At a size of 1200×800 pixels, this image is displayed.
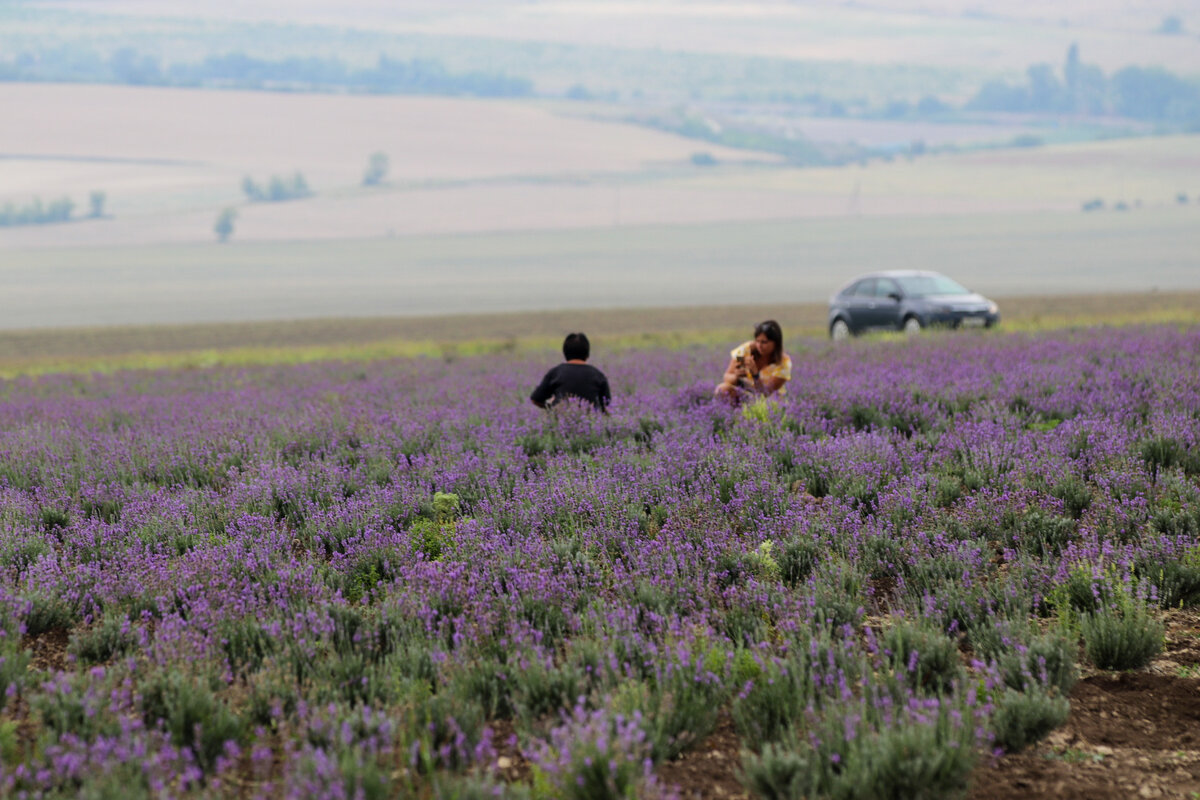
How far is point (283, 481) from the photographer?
6273 mm

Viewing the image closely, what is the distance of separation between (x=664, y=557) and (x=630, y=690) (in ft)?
4.64

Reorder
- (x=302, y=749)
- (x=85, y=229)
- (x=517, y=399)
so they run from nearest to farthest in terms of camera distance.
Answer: (x=302, y=749)
(x=517, y=399)
(x=85, y=229)

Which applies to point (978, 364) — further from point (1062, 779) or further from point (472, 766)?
point (472, 766)

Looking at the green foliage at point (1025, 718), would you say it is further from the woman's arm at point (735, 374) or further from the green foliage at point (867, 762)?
the woman's arm at point (735, 374)

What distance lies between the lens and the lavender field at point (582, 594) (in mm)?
3033

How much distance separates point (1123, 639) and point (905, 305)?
1714 cm

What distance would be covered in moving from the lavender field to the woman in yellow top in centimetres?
74

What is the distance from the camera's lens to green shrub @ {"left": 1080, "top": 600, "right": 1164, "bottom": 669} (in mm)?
3967

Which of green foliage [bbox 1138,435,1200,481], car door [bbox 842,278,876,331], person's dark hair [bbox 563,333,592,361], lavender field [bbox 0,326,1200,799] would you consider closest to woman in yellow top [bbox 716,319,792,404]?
lavender field [bbox 0,326,1200,799]

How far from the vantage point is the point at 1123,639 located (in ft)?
13.0

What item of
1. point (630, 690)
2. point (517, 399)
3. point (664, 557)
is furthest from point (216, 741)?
point (517, 399)

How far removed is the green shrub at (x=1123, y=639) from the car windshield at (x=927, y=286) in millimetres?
17220

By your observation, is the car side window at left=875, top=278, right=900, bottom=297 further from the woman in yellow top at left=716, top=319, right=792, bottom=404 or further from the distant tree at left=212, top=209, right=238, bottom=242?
the distant tree at left=212, top=209, right=238, bottom=242

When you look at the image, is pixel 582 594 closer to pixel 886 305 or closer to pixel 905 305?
pixel 905 305
